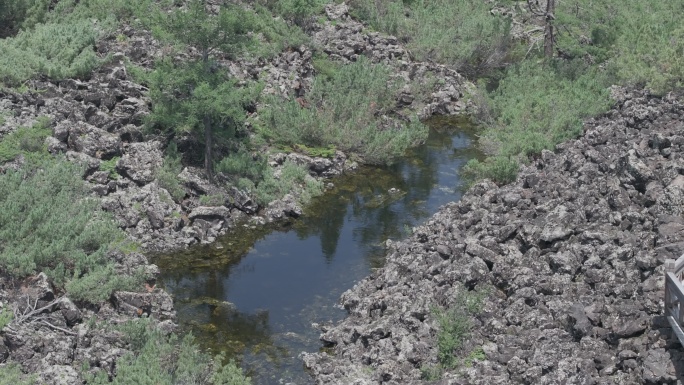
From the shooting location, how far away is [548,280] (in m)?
22.9

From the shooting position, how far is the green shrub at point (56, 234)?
24719 millimetres

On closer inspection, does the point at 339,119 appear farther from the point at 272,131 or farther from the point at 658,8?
the point at 658,8

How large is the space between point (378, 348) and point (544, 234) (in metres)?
5.67

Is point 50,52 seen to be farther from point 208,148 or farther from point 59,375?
point 59,375

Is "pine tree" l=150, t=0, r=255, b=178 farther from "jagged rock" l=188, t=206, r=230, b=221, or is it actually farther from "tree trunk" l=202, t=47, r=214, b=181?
"jagged rock" l=188, t=206, r=230, b=221

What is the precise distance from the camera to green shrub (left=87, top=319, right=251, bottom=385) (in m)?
20.8

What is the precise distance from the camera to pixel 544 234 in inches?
971

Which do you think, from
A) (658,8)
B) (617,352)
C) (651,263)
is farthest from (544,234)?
(658,8)

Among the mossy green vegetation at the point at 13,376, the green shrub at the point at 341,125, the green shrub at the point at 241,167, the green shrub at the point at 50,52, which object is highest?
the green shrub at the point at 50,52

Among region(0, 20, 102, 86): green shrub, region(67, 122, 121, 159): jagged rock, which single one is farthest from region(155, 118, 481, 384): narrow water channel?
region(0, 20, 102, 86): green shrub

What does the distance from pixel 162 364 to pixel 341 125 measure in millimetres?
18379

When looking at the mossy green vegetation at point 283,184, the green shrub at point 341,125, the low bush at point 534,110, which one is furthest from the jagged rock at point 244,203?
the low bush at point 534,110

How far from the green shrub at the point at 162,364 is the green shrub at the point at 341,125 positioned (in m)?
15.2

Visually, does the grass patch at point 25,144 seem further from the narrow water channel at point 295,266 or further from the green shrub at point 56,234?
the narrow water channel at point 295,266
